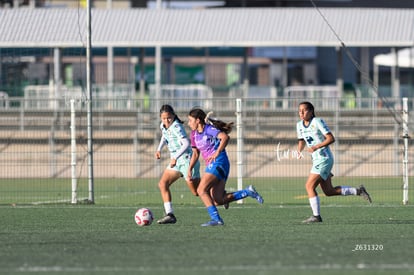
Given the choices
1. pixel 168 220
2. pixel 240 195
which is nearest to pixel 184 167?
pixel 168 220

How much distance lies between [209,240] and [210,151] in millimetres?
2766

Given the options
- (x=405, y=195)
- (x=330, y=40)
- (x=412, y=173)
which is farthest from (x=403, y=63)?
(x=405, y=195)

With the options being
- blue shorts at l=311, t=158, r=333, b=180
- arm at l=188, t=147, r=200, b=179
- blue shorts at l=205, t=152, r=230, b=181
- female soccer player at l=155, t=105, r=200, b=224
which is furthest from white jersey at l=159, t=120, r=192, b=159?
blue shorts at l=311, t=158, r=333, b=180

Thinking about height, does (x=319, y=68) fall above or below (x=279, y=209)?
above

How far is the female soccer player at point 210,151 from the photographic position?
1723 centimetres

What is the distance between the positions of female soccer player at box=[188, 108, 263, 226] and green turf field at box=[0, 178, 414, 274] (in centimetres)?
45

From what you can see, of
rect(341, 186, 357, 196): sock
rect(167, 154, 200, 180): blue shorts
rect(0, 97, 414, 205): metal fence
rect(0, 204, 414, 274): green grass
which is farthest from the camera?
rect(0, 97, 414, 205): metal fence

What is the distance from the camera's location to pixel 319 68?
2032 inches

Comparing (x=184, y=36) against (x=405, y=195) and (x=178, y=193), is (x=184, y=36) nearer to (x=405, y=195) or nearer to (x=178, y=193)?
(x=178, y=193)

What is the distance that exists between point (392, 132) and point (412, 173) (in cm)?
189

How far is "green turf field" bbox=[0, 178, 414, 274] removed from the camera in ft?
39.7

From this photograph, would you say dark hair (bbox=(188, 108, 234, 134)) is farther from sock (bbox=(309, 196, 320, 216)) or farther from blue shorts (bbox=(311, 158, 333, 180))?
sock (bbox=(309, 196, 320, 216))

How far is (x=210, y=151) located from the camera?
17438 millimetres

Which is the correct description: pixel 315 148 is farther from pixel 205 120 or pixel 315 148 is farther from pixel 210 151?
pixel 205 120
